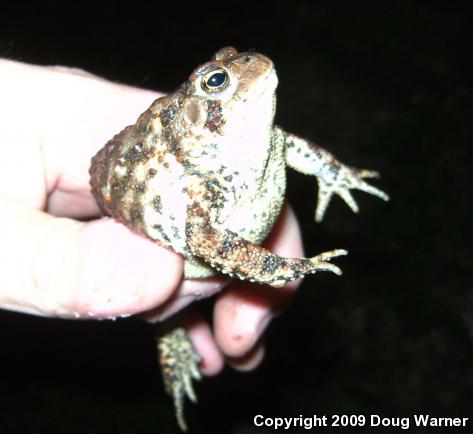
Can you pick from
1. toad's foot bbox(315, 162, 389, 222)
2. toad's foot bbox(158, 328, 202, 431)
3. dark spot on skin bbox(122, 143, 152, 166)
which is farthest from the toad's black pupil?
toad's foot bbox(158, 328, 202, 431)

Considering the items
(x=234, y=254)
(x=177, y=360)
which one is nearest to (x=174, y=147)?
(x=234, y=254)

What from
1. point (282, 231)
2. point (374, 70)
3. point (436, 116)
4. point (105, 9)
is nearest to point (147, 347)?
point (282, 231)

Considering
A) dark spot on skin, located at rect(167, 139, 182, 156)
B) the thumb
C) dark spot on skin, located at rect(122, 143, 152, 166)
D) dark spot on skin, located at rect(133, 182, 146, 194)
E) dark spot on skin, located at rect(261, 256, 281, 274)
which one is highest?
dark spot on skin, located at rect(167, 139, 182, 156)

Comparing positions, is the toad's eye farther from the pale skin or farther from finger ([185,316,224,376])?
finger ([185,316,224,376])

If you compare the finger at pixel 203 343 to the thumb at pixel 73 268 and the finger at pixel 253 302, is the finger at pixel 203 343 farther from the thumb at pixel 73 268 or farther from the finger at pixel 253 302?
the thumb at pixel 73 268

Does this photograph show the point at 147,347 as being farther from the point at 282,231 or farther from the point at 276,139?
the point at 276,139

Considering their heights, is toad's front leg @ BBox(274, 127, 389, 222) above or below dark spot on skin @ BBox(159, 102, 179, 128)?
below
